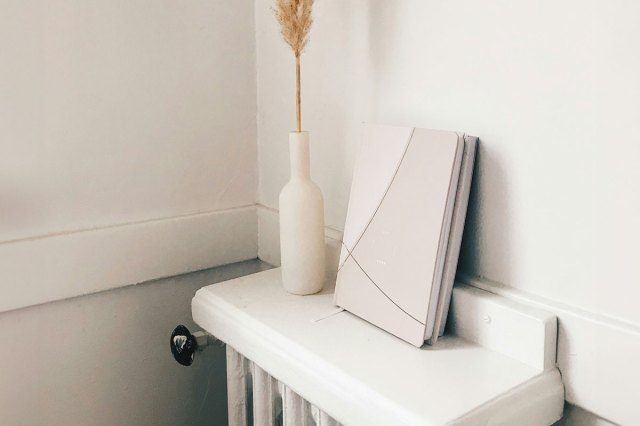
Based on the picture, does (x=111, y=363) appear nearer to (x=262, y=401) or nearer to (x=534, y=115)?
(x=262, y=401)

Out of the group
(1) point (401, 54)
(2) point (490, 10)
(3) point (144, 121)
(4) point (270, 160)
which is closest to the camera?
(2) point (490, 10)

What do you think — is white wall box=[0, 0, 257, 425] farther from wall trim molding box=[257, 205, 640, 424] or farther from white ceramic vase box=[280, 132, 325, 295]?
wall trim molding box=[257, 205, 640, 424]

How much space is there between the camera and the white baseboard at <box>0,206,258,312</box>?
102cm

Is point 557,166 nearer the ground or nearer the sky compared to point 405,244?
nearer the sky

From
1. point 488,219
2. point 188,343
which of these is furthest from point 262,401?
point 488,219

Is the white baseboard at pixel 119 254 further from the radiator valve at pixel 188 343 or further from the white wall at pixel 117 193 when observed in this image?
the radiator valve at pixel 188 343

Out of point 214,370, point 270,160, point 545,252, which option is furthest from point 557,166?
point 214,370

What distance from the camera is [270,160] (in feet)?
4.06

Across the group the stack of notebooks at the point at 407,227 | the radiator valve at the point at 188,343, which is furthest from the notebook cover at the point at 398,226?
the radiator valve at the point at 188,343

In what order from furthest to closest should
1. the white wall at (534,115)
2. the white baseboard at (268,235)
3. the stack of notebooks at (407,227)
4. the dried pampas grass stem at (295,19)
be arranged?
1. the white baseboard at (268,235)
2. the dried pampas grass stem at (295,19)
3. the stack of notebooks at (407,227)
4. the white wall at (534,115)

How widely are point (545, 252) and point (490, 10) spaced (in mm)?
299

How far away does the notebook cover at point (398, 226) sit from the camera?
800 millimetres

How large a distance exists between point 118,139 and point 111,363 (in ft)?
1.32

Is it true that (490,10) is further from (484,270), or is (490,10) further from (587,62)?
(484,270)
